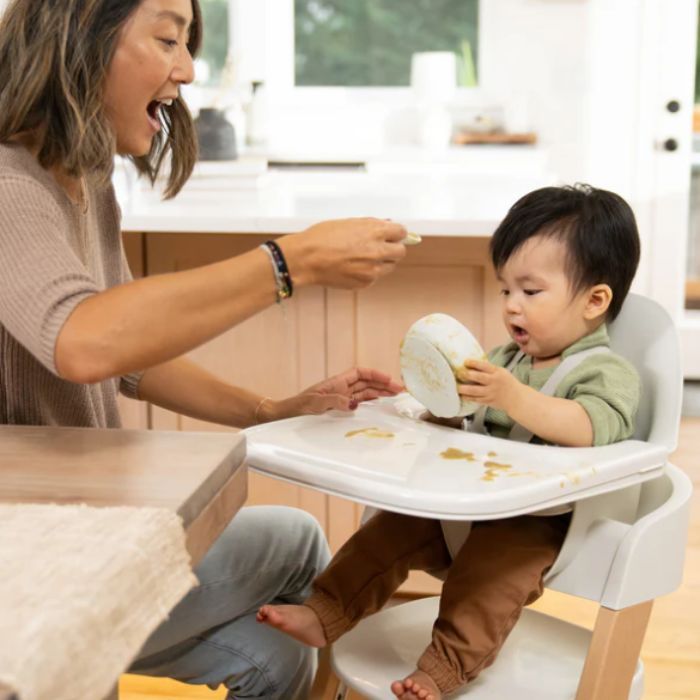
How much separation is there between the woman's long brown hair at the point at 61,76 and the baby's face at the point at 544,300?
0.59 m

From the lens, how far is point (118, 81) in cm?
139

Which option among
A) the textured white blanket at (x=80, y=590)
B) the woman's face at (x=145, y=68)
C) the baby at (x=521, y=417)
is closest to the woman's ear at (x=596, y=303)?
the baby at (x=521, y=417)

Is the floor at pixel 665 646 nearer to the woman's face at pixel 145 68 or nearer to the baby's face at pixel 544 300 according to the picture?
the baby's face at pixel 544 300

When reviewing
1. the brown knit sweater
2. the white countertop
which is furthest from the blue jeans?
the white countertop

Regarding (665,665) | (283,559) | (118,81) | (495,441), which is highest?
(118,81)

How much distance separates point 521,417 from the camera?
136cm

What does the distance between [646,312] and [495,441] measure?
0.41 meters

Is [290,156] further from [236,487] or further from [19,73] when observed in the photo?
[236,487]

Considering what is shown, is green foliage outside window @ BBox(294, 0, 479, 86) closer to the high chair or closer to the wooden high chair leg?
→ the high chair

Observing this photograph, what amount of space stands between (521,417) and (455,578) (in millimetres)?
221

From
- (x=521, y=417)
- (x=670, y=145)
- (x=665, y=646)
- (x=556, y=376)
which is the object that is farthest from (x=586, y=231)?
(x=670, y=145)

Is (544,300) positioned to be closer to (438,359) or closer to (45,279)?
(438,359)

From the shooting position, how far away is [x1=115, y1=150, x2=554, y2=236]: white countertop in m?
2.27

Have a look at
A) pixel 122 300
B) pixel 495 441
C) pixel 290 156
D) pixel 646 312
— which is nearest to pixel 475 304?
pixel 646 312
